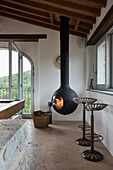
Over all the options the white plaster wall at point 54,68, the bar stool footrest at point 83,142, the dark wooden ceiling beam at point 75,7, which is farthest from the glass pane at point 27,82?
the bar stool footrest at point 83,142

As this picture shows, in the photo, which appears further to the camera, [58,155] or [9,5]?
[9,5]

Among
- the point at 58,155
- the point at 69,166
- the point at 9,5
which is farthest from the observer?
the point at 9,5

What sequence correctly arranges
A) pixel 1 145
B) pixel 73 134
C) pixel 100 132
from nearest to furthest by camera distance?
pixel 1 145 → pixel 100 132 → pixel 73 134

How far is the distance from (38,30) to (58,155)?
328cm

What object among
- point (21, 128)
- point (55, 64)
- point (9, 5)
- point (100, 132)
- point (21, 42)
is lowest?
point (100, 132)

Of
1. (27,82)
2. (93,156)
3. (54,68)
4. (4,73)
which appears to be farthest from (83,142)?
(4,73)

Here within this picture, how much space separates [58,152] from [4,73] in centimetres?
294

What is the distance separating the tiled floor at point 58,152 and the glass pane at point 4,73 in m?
1.91

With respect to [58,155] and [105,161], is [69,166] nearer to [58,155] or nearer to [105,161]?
[58,155]

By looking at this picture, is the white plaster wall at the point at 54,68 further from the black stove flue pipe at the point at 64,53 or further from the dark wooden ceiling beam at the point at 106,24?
the dark wooden ceiling beam at the point at 106,24

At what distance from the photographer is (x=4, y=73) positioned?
13.2 feet

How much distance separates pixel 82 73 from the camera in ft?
12.3

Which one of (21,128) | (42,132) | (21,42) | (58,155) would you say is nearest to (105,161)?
(58,155)

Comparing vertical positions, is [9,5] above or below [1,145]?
above
